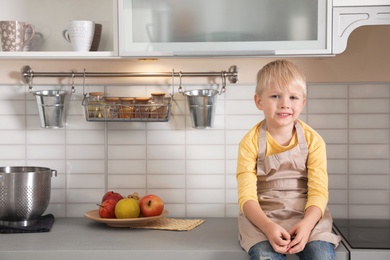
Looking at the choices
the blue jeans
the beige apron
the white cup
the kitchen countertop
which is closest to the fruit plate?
the kitchen countertop

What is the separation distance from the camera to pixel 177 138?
8.60 ft

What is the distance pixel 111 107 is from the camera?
2457 millimetres

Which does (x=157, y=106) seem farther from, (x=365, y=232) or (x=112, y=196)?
(x=365, y=232)

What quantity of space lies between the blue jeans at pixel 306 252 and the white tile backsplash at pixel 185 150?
23.5 inches

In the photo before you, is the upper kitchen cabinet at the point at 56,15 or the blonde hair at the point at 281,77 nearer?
the blonde hair at the point at 281,77

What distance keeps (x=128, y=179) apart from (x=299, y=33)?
0.84 m

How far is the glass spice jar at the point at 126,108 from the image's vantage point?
2453mm

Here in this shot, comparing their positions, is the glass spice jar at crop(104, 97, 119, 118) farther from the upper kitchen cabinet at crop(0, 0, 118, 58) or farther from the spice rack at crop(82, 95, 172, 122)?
the upper kitchen cabinet at crop(0, 0, 118, 58)

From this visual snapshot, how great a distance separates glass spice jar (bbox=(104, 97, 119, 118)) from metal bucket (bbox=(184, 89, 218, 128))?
24 centimetres

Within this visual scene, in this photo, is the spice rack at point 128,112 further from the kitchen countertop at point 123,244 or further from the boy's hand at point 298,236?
the boy's hand at point 298,236

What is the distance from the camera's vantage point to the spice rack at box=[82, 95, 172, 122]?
2451 millimetres

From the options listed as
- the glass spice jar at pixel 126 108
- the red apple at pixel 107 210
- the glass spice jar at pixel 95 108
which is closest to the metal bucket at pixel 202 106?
the glass spice jar at pixel 126 108

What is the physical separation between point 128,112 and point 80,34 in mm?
313

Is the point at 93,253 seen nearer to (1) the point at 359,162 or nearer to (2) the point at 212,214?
(2) the point at 212,214
